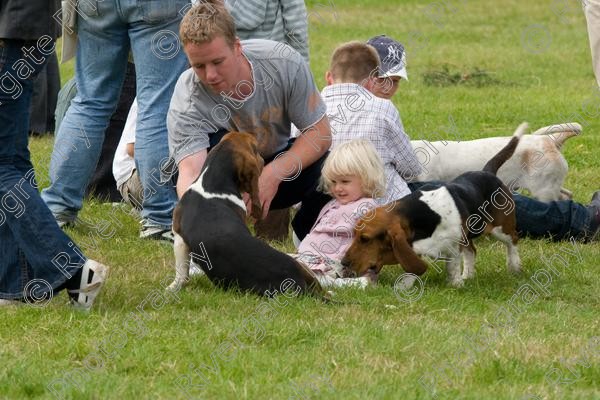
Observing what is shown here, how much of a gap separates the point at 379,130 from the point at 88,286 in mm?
2039

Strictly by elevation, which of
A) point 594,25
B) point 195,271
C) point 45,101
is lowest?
point 45,101

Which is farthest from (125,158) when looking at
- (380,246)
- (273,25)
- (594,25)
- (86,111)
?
(594,25)

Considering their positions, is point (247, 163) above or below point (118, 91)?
above

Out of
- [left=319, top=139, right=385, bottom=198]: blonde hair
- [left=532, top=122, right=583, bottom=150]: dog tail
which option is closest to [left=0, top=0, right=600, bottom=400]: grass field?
[left=319, top=139, right=385, bottom=198]: blonde hair

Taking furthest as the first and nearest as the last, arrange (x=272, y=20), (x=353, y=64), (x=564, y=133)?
1. (x=564, y=133)
2. (x=272, y=20)
3. (x=353, y=64)

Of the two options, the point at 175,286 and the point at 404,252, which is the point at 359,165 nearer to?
the point at 404,252

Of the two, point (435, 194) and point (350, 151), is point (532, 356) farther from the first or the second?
point (350, 151)

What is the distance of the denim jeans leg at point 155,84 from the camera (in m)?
6.33

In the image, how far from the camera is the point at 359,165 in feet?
19.1

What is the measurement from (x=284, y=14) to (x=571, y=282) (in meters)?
2.52

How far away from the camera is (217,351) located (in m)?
4.42

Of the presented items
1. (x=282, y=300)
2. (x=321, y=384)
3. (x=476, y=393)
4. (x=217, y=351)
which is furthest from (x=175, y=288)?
(x=476, y=393)

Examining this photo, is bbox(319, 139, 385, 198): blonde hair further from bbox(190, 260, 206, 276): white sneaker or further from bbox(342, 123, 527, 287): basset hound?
bbox(190, 260, 206, 276): white sneaker

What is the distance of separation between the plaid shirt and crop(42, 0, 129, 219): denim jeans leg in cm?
128
